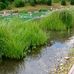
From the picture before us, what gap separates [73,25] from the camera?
18859mm

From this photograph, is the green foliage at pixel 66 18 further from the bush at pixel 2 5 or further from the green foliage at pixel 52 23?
the bush at pixel 2 5

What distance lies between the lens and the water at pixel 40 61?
10359 mm

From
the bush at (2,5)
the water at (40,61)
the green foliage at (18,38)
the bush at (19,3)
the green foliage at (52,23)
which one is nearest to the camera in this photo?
the water at (40,61)

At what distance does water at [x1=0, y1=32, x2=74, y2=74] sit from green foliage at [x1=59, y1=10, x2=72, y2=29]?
3906mm

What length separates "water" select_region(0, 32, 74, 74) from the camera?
10359 mm

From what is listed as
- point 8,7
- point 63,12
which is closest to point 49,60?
point 63,12

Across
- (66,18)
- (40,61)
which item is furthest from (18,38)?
(66,18)

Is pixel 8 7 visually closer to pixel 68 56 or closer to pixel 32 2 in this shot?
pixel 32 2

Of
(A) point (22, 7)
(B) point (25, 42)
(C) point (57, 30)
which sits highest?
(B) point (25, 42)

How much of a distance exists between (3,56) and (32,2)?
24.2 meters

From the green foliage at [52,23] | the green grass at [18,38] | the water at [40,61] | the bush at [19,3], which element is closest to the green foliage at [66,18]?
the green foliage at [52,23]

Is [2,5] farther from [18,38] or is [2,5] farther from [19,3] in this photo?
[18,38]

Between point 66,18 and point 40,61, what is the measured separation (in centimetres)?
747

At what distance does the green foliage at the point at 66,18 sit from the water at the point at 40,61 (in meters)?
3.91
